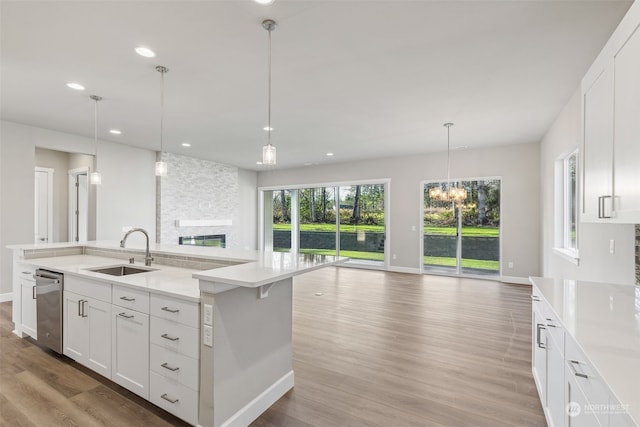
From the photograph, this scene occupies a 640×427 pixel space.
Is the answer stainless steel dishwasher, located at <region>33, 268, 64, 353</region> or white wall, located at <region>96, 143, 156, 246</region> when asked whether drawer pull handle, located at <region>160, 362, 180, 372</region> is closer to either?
stainless steel dishwasher, located at <region>33, 268, 64, 353</region>

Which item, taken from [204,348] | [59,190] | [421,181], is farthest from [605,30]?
[59,190]

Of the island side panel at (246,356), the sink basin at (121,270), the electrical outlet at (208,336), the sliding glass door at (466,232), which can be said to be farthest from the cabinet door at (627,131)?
the sliding glass door at (466,232)

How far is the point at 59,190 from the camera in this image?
665 cm

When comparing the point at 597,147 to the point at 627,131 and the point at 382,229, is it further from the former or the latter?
the point at 382,229

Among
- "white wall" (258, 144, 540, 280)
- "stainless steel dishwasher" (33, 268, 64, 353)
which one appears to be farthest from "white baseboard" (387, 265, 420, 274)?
"stainless steel dishwasher" (33, 268, 64, 353)

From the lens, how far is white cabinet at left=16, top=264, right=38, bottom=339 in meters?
3.16

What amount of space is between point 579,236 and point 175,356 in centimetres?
421

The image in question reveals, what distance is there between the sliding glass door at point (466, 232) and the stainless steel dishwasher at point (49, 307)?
6698 mm

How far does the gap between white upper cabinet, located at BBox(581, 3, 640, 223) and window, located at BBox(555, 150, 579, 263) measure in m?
2.74

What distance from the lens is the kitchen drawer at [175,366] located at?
187cm

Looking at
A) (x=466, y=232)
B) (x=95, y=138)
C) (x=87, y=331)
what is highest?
(x=95, y=138)

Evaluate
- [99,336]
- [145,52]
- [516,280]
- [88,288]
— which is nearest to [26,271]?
[88,288]

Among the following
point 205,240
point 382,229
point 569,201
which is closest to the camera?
point 569,201

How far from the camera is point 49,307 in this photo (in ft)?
9.52
